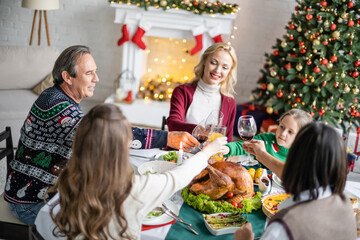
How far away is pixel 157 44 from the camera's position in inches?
212

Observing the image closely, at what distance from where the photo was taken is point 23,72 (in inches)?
166

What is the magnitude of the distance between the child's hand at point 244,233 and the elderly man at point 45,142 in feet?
2.01

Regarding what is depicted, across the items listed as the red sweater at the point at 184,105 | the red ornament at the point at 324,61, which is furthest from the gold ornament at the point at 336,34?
the red sweater at the point at 184,105

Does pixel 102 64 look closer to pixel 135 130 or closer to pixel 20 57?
pixel 20 57

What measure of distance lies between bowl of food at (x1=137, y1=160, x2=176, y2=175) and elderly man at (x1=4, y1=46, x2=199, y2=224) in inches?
6.9

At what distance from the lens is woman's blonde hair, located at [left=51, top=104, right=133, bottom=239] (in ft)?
4.07

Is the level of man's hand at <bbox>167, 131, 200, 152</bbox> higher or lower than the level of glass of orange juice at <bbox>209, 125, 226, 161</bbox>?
lower

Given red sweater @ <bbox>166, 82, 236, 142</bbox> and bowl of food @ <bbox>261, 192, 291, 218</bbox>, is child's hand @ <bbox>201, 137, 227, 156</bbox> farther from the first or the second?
red sweater @ <bbox>166, 82, 236, 142</bbox>

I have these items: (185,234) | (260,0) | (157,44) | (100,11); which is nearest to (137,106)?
(157,44)

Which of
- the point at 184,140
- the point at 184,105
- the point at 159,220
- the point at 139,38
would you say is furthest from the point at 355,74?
the point at 159,220

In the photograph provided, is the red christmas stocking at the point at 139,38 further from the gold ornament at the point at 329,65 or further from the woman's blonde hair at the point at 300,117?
the woman's blonde hair at the point at 300,117

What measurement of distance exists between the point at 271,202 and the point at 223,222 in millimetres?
273

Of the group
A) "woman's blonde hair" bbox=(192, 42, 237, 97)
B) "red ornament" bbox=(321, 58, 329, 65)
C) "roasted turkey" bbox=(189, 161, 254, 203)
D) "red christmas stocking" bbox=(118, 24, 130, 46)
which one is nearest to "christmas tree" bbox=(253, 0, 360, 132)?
"red ornament" bbox=(321, 58, 329, 65)

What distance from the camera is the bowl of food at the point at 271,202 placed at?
1.56m
